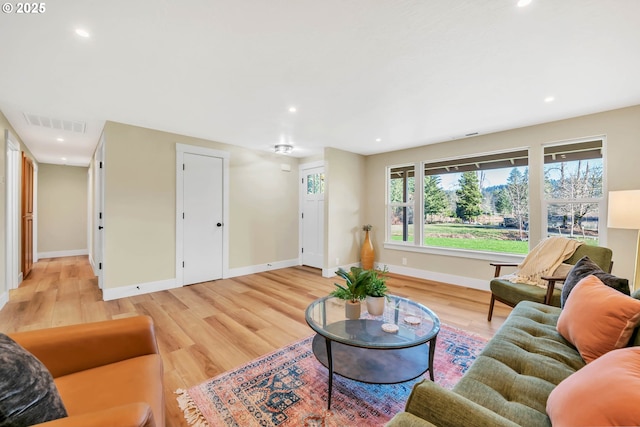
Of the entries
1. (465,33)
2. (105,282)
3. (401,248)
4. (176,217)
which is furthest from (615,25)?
(105,282)

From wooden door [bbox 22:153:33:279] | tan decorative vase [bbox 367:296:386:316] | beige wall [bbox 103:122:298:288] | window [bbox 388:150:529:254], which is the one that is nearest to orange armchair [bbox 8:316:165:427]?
tan decorative vase [bbox 367:296:386:316]

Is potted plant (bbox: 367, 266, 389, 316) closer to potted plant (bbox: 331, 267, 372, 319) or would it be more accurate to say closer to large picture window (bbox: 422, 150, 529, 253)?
potted plant (bbox: 331, 267, 372, 319)

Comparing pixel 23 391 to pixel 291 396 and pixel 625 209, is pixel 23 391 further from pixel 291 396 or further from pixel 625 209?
pixel 625 209

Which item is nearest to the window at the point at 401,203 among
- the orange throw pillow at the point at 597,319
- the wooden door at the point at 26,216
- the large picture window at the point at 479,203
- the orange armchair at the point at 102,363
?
the large picture window at the point at 479,203

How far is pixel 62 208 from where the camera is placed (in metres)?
6.54

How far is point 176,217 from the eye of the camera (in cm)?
393

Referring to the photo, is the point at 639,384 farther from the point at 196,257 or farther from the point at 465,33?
the point at 196,257

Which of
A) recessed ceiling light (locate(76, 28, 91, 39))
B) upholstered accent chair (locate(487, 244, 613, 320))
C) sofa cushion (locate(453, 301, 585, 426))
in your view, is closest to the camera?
sofa cushion (locate(453, 301, 585, 426))

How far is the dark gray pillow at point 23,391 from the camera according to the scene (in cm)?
71

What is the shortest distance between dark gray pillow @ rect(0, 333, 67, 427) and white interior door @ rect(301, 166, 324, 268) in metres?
4.47

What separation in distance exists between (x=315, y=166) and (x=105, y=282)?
147 inches

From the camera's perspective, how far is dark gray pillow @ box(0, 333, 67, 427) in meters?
0.71

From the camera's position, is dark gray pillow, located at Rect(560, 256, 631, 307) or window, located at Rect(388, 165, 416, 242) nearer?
dark gray pillow, located at Rect(560, 256, 631, 307)

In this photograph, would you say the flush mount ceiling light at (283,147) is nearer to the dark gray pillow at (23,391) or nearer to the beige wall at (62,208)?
the dark gray pillow at (23,391)
